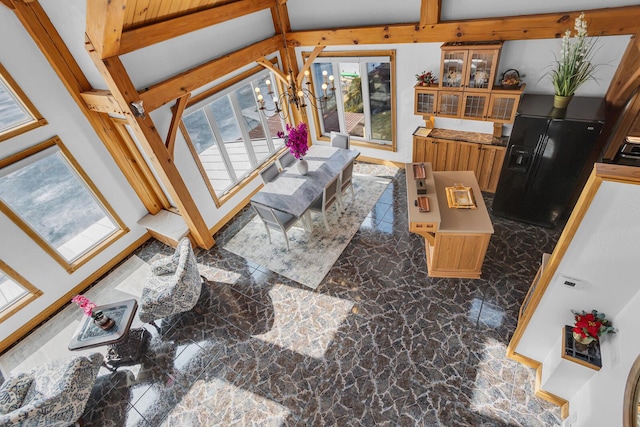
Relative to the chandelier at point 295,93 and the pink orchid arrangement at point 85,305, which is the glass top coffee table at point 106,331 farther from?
the chandelier at point 295,93

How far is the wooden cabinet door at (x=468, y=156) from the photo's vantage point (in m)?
5.20

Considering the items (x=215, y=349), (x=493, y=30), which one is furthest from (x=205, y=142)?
(x=493, y=30)

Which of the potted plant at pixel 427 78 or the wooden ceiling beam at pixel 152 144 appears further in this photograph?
the potted plant at pixel 427 78

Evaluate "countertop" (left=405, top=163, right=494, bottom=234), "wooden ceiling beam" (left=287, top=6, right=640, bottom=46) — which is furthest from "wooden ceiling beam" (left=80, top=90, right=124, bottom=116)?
"countertop" (left=405, top=163, right=494, bottom=234)

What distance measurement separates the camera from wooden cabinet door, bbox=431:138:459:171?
5.39m

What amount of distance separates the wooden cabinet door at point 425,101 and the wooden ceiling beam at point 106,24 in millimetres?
4196

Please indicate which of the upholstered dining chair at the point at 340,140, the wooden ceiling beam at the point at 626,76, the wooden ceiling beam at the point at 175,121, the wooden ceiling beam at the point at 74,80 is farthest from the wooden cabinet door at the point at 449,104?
the wooden ceiling beam at the point at 74,80

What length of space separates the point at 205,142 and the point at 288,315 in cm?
373

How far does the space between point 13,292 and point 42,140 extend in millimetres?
2255

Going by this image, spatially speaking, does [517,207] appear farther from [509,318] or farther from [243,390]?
[243,390]

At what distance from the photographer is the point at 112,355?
406 centimetres

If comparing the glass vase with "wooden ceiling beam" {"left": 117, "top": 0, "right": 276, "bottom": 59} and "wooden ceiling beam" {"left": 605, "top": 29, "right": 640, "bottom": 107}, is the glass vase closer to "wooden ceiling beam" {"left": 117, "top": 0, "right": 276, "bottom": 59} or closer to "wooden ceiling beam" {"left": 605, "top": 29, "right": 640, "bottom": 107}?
"wooden ceiling beam" {"left": 117, "top": 0, "right": 276, "bottom": 59}

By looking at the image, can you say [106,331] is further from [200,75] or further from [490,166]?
[490,166]

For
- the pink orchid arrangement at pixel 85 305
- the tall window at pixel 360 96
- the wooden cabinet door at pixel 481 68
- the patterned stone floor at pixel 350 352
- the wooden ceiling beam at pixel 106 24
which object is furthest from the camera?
the tall window at pixel 360 96
